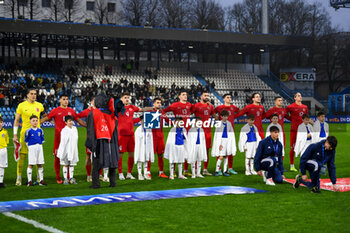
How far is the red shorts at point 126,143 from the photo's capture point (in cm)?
1275

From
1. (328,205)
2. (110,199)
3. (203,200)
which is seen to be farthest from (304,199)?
(110,199)

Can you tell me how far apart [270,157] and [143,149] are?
3298 mm

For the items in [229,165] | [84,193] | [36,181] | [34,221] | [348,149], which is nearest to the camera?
[34,221]

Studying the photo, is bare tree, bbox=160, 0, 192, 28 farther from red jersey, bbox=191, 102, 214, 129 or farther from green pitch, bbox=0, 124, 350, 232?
green pitch, bbox=0, 124, 350, 232

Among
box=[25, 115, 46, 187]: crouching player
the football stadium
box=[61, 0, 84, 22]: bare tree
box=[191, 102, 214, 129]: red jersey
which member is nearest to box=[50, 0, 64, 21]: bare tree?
box=[61, 0, 84, 22]: bare tree

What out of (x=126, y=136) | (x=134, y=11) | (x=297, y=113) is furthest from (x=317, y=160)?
(x=134, y=11)

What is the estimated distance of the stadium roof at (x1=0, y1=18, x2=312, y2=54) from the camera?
4162 centimetres

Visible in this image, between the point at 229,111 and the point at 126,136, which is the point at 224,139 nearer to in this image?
the point at 229,111

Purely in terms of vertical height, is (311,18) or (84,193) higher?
(311,18)

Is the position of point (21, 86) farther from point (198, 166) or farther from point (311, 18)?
point (311, 18)

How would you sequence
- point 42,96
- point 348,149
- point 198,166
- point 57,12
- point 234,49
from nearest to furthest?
1. point 198,166
2. point 348,149
3. point 42,96
4. point 234,49
5. point 57,12

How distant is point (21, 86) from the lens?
3831 cm

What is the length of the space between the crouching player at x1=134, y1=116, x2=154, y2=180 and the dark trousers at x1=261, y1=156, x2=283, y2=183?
301 centimetres

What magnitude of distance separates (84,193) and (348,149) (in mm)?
14201
